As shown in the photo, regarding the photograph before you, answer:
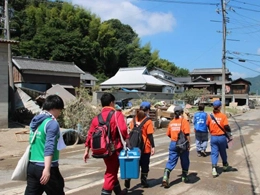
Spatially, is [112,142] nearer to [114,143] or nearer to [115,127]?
[114,143]

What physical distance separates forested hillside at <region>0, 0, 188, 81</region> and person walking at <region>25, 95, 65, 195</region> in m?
44.3

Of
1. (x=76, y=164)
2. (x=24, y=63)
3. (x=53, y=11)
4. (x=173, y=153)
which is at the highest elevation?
(x=53, y=11)

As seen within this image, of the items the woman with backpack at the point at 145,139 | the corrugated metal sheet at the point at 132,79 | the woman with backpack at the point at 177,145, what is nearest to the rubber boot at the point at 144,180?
the woman with backpack at the point at 145,139

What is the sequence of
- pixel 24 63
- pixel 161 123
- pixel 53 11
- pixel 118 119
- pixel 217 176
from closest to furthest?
pixel 118 119
pixel 217 176
pixel 161 123
pixel 24 63
pixel 53 11

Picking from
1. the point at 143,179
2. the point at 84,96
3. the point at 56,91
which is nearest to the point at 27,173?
the point at 143,179

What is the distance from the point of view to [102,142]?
4.35 metres

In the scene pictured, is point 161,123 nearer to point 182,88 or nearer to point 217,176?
point 217,176

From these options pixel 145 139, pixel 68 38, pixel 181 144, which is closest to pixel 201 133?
pixel 181 144

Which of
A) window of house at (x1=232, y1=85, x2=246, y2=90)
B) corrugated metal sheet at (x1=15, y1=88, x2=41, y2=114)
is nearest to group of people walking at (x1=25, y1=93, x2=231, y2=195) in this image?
corrugated metal sheet at (x1=15, y1=88, x2=41, y2=114)

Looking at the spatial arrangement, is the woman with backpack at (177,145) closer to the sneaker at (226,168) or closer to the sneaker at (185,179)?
the sneaker at (185,179)

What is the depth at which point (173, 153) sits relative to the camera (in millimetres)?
5949

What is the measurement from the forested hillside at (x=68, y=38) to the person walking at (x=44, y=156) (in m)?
44.3

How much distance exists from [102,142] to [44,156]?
47.7 inches

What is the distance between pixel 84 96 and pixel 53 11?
4192 cm
